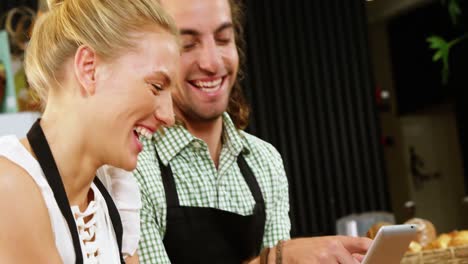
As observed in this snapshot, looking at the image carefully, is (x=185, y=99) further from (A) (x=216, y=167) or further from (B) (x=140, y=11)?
(B) (x=140, y=11)

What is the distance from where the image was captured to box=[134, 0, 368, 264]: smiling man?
1799 millimetres

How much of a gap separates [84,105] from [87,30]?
0.39 feet

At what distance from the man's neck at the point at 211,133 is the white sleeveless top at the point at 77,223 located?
0.48 metres

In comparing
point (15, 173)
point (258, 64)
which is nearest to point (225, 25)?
point (15, 173)

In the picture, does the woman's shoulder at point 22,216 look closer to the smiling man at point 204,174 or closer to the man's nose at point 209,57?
the smiling man at point 204,174

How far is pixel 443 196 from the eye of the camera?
7820mm

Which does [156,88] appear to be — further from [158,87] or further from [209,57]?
[209,57]

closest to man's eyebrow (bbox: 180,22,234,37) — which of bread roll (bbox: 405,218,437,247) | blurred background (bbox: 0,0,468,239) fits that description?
bread roll (bbox: 405,218,437,247)

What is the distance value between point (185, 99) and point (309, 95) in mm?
3254

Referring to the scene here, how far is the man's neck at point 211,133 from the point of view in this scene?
193 centimetres

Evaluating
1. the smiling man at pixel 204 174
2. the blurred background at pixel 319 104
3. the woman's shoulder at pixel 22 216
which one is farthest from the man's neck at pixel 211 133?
the blurred background at pixel 319 104

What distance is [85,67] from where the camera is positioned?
1.31 m

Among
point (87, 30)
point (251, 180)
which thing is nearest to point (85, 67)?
point (87, 30)

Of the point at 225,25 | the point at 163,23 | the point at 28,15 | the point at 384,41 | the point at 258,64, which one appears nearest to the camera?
the point at 163,23
